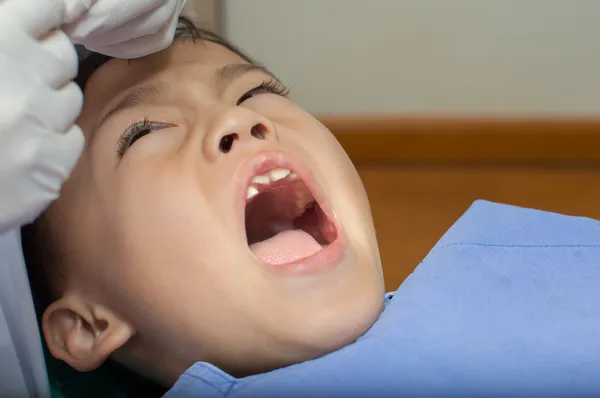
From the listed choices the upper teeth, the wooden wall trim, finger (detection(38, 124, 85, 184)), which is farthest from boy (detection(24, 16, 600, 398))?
the wooden wall trim

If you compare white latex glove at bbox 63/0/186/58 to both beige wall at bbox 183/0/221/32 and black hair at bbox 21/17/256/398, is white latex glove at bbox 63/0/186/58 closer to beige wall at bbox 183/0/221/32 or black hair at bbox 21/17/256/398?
black hair at bbox 21/17/256/398

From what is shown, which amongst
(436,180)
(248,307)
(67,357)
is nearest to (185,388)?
(248,307)

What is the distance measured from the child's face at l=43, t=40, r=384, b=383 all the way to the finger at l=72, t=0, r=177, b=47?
9cm

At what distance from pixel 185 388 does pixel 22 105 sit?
26 cm

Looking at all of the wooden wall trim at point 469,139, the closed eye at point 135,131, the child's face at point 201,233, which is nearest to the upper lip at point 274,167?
the child's face at point 201,233

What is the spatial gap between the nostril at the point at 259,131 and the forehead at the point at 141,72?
9 cm

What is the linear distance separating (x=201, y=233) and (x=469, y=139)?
904 millimetres

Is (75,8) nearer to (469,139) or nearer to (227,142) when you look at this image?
(227,142)

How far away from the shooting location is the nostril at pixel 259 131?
68 centimetres

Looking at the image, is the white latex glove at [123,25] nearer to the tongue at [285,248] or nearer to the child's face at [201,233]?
the child's face at [201,233]

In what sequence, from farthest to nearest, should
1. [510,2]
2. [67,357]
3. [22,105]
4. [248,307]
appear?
[510,2] → [67,357] → [248,307] → [22,105]

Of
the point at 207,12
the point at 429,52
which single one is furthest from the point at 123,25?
the point at 429,52

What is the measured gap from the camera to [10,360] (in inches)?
25.9

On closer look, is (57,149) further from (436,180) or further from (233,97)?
(436,180)
